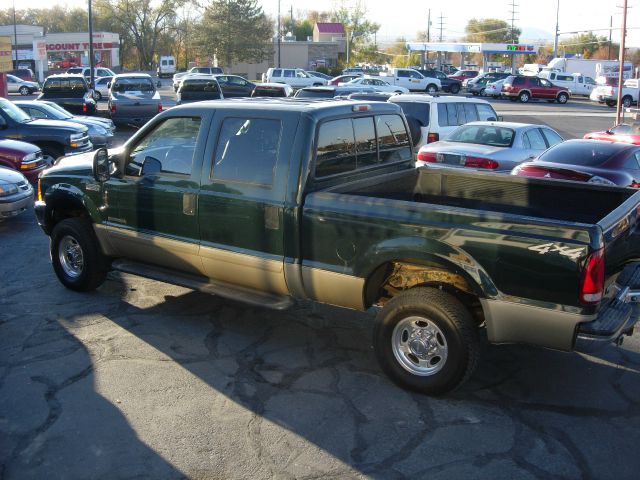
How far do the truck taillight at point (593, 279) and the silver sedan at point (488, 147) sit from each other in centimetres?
775

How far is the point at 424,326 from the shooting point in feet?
16.4

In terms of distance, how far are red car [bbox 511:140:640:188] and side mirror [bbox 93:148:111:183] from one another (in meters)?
6.74

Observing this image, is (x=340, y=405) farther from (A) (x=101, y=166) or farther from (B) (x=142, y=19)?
(B) (x=142, y=19)

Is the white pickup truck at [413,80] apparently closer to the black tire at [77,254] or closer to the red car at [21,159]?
the red car at [21,159]

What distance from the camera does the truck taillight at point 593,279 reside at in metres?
4.26

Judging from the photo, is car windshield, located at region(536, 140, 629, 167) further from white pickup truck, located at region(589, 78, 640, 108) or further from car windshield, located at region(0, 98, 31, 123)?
white pickup truck, located at region(589, 78, 640, 108)

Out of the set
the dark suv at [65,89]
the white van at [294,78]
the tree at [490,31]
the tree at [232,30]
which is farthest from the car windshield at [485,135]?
the tree at [490,31]

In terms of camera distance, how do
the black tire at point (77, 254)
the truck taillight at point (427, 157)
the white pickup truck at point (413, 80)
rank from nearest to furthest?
the black tire at point (77, 254)
the truck taillight at point (427, 157)
the white pickup truck at point (413, 80)

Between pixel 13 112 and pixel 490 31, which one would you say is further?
pixel 490 31

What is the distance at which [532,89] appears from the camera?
45.9 m

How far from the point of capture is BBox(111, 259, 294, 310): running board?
5609 millimetres

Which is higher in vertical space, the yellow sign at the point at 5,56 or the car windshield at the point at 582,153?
the yellow sign at the point at 5,56

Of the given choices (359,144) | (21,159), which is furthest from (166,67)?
(359,144)

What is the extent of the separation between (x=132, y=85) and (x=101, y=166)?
62.5ft
